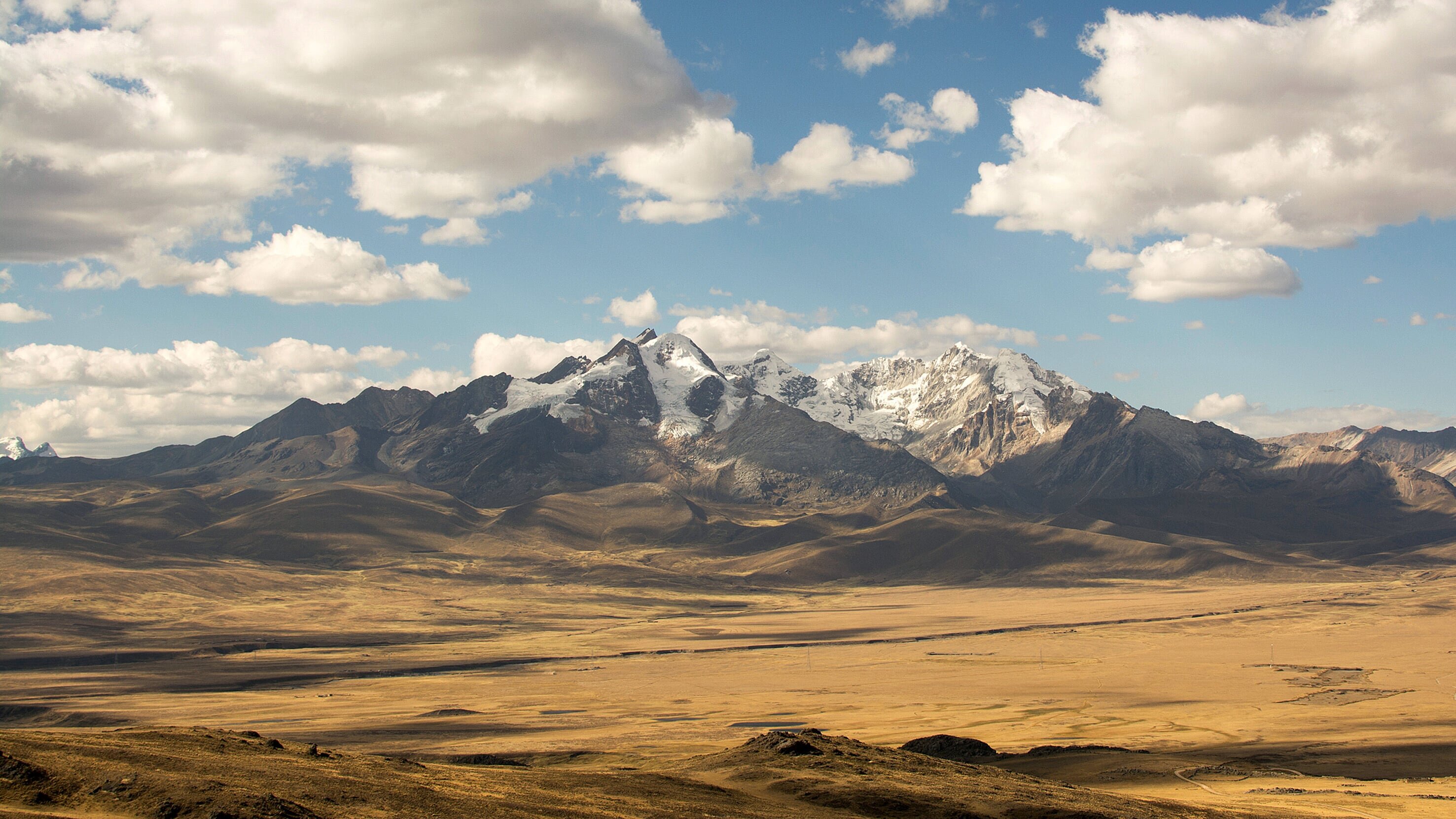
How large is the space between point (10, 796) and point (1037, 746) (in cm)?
8733

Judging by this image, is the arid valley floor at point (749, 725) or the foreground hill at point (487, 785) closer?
the foreground hill at point (487, 785)

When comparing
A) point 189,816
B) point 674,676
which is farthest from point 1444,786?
point 674,676

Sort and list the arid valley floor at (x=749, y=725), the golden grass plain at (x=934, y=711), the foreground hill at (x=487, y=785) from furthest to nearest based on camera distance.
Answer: the golden grass plain at (x=934, y=711) < the arid valley floor at (x=749, y=725) < the foreground hill at (x=487, y=785)

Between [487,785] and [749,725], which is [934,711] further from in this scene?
[487,785]

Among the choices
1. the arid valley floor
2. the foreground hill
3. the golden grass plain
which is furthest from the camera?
the golden grass plain

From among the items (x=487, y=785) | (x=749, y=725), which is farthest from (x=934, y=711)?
(x=487, y=785)

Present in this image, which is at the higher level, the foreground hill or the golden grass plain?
the foreground hill

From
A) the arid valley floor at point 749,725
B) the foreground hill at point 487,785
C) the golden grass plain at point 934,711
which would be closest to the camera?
the foreground hill at point 487,785

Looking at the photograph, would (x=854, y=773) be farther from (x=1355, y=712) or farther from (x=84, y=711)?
(x=84, y=711)

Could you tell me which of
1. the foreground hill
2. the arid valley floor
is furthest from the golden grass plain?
the foreground hill

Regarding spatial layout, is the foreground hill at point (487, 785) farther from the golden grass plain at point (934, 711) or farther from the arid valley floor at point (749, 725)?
the golden grass plain at point (934, 711)

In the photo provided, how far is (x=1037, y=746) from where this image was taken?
110 m

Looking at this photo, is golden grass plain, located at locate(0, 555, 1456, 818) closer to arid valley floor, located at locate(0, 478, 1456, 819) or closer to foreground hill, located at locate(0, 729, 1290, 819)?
arid valley floor, located at locate(0, 478, 1456, 819)

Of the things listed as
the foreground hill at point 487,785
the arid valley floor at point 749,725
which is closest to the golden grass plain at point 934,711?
the arid valley floor at point 749,725
